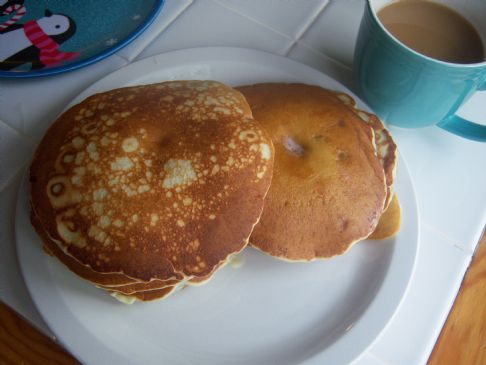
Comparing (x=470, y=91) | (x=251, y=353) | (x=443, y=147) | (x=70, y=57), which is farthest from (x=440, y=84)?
(x=70, y=57)

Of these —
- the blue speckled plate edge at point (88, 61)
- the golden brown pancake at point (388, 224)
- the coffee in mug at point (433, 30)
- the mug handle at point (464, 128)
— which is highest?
the coffee in mug at point (433, 30)

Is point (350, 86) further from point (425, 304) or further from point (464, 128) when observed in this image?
point (425, 304)

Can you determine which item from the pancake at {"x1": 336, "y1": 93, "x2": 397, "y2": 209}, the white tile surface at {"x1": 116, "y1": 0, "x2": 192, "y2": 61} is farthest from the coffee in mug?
the white tile surface at {"x1": 116, "y1": 0, "x2": 192, "y2": 61}

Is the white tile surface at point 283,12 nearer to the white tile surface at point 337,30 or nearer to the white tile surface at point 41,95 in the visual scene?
the white tile surface at point 337,30

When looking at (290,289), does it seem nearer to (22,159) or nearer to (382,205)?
(382,205)

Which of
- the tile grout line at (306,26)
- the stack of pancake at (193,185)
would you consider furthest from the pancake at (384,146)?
the tile grout line at (306,26)

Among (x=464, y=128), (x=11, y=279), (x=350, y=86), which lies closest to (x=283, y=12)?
(x=350, y=86)
